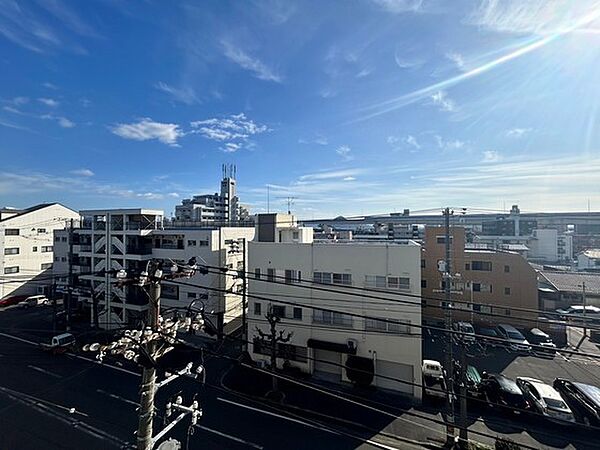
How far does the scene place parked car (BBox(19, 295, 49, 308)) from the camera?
23.6 metres

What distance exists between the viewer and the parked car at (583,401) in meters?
10.0

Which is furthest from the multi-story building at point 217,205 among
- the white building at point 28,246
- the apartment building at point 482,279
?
the apartment building at point 482,279

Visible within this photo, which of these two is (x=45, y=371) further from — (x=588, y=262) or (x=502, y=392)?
(x=588, y=262)

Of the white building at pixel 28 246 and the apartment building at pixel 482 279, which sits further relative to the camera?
the white building at pixel 28 246

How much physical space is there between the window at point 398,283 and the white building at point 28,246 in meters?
25.4

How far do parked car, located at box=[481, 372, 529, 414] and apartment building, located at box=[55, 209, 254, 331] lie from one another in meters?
12.9

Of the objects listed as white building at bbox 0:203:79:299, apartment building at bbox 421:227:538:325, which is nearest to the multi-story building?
white building at bbox 0:203:79:299

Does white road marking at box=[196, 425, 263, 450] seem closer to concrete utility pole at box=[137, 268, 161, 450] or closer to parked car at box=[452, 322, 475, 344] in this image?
concrete utility pole at box=[137, 268, 161, 450]

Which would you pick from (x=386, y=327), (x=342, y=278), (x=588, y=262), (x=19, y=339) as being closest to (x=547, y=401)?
(x=386, y=327)

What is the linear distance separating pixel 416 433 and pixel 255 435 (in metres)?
5.03

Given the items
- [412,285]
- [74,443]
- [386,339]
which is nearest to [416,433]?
[386,339]

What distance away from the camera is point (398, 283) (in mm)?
12266

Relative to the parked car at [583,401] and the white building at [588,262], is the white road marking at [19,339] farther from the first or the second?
the white building at [588,262]

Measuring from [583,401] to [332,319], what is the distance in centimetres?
910
